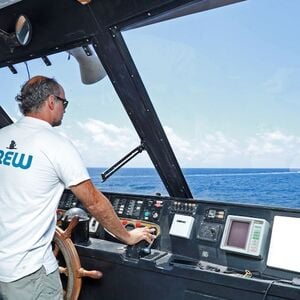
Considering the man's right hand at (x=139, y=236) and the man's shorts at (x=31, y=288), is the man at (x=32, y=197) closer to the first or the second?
the man's shorts at (x=31, y=288)

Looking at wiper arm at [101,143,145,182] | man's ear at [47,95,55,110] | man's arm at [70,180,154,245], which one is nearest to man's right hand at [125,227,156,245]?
man's arm at [70,180,154,245]

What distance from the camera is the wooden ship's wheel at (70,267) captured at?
1.83 metres

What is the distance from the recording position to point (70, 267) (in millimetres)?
1852

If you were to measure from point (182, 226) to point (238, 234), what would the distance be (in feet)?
1.09

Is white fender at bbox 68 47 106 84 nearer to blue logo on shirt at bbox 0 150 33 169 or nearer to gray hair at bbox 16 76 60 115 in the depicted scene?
gray hair at bbox 16 76 60 115

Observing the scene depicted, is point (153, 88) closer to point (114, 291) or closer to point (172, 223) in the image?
point (172, 223)

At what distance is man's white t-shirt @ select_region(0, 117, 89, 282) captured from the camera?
1452 mm

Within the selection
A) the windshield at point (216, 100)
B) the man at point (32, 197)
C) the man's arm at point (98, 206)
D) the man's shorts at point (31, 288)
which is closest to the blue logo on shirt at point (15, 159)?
the man at point (32, 197)

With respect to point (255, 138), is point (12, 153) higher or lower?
lower

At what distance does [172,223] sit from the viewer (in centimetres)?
212

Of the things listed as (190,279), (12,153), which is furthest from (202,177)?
(12,153)

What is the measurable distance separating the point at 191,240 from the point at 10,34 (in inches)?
67.5

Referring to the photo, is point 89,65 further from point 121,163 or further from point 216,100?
point 216,100

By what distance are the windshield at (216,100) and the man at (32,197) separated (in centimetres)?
84
